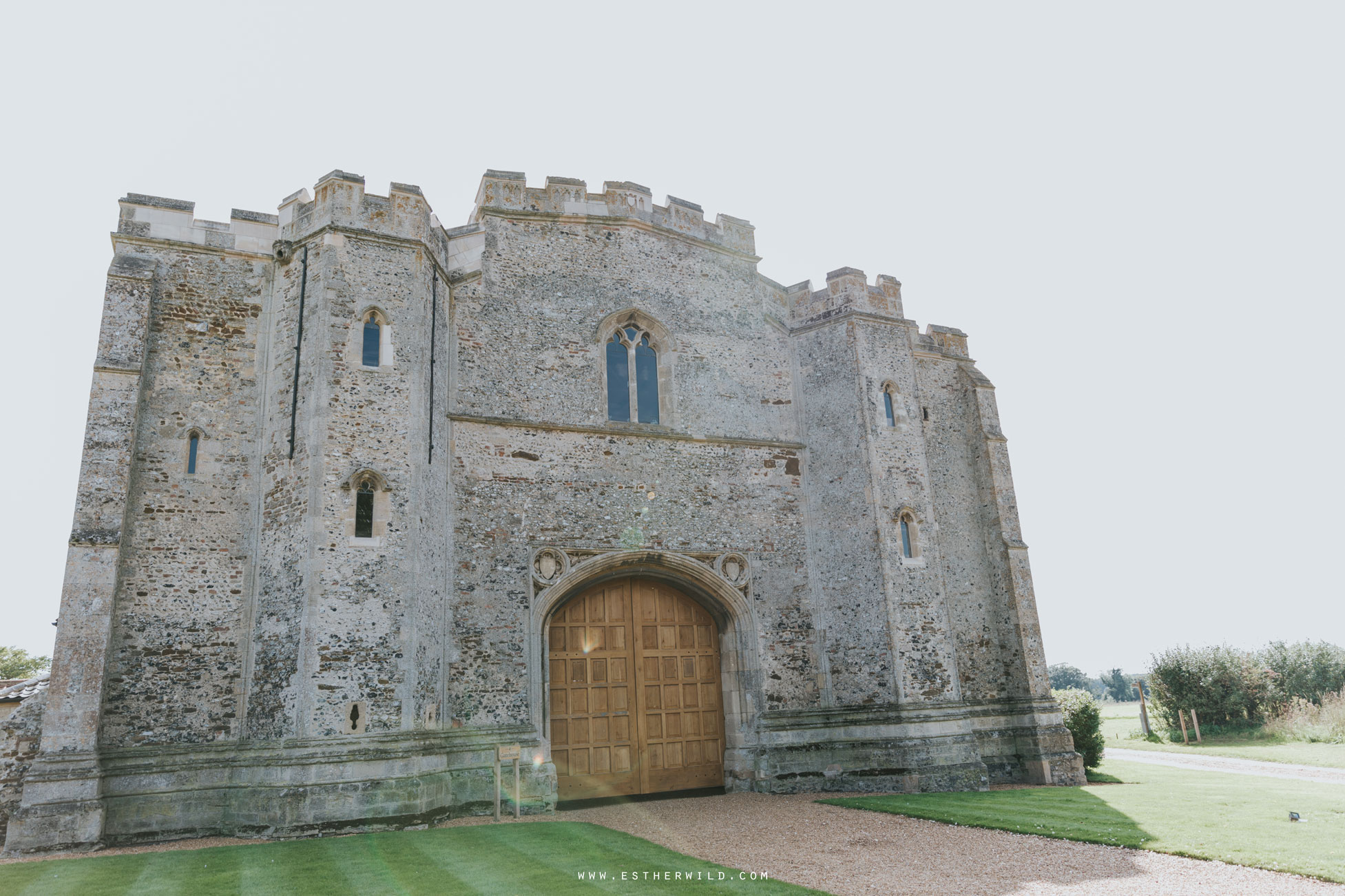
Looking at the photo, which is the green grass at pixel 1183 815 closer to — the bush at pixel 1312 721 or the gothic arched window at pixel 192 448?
the bush at pixel 1312 721

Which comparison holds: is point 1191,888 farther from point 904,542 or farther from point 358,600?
point 358,600

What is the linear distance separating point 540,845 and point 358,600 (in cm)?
367

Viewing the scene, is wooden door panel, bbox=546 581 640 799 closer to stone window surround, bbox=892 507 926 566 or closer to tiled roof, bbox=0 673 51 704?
stone window surround, bbox=892 507 926 566

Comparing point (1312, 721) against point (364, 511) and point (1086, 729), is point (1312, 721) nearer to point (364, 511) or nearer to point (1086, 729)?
point (1086, 729)

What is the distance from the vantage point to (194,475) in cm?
1097

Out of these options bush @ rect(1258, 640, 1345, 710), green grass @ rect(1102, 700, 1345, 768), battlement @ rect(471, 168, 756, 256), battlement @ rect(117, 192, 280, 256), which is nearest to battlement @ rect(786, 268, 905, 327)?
battlement @ rect(471, 168, 756, 256)

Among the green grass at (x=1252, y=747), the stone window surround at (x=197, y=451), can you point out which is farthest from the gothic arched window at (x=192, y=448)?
the green grass at (x=1252, y=747)

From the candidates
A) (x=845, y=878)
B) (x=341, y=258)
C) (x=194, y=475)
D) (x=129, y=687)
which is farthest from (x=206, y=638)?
(x=845, y=878)

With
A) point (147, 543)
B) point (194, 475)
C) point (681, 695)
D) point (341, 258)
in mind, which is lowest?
point (681, 695)

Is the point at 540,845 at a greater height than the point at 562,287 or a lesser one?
lesser

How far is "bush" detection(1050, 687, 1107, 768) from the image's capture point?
49.3 feet

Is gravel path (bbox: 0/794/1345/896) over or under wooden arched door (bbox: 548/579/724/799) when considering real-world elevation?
under

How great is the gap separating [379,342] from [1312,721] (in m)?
23.2

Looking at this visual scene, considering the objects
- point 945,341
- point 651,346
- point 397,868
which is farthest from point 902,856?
point 945,341
